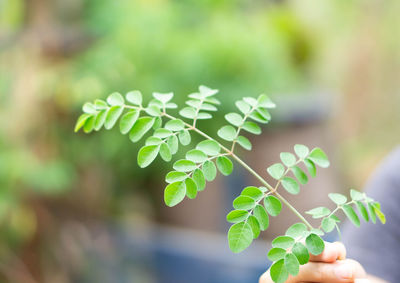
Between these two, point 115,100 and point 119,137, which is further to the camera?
point 119,137

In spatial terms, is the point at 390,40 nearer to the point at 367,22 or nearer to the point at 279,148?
the point at 367,22

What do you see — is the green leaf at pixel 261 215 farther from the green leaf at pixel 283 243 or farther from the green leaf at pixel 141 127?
the green leaf at pixel 141 127

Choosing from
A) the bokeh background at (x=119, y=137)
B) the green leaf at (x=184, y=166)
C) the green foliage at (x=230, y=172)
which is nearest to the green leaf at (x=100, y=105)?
the green foliage at (x=230, y=172)

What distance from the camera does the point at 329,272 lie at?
496mm

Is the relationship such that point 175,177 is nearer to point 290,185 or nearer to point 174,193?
point 174,193

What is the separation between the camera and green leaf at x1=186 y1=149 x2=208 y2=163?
1.64 ft

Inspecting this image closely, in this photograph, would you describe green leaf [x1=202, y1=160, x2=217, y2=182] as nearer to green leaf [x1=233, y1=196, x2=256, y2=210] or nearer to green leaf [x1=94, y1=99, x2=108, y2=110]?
green leaf [x1=233, y1=196, x2=256, y2=210]

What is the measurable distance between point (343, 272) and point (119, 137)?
1733 millimetres

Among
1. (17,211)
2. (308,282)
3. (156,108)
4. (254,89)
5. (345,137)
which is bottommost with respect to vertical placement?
(308,282)

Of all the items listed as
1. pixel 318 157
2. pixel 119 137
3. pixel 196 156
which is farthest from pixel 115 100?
pixel 119 137

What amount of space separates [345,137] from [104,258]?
444 centimetres

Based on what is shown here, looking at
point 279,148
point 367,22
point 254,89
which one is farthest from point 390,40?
point 254,89

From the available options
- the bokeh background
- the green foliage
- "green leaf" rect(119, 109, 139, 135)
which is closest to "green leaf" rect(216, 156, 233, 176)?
the green foliage

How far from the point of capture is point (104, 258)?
99.7 inches
